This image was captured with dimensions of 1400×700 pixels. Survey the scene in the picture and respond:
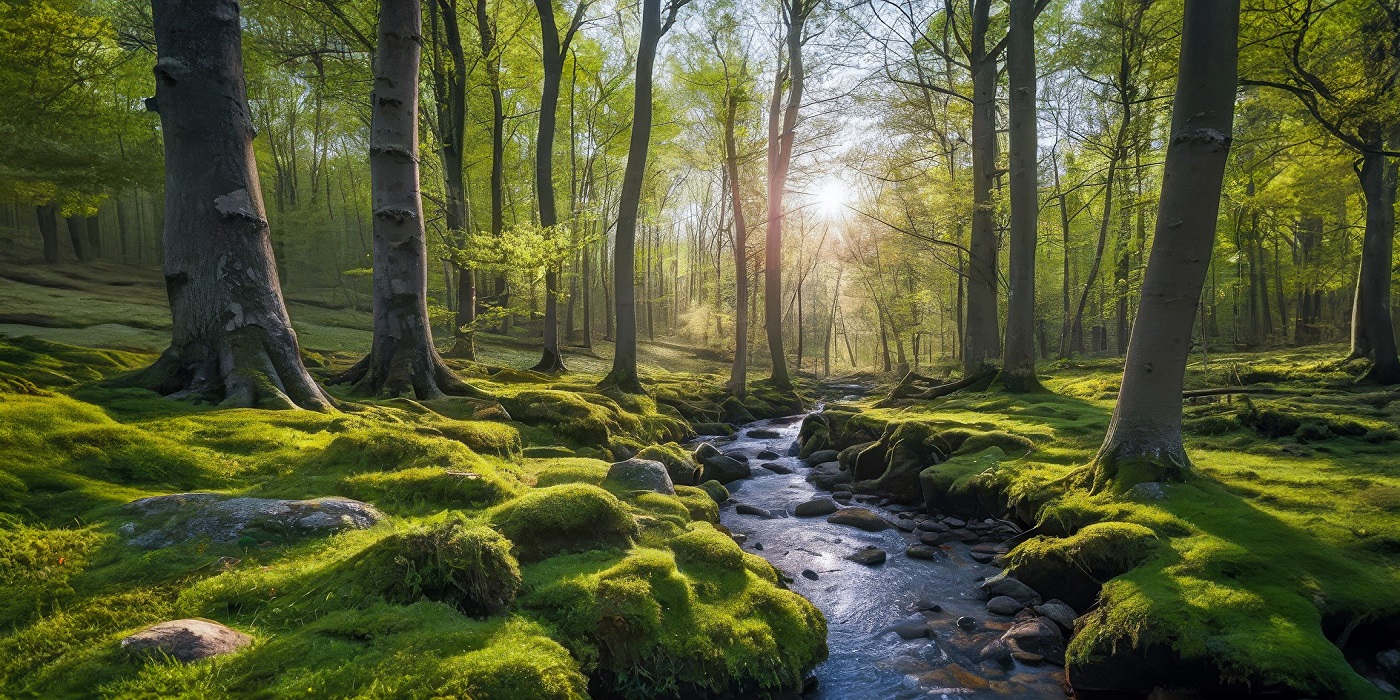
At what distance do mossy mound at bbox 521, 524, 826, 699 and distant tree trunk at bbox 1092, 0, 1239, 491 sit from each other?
12.4 ft

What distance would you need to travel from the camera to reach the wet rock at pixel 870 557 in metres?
6.59

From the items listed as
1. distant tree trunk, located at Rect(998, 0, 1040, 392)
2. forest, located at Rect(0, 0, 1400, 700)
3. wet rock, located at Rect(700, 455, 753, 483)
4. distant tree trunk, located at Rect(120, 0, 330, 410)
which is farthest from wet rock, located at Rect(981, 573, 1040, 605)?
distant tree trunk, located at Rect(120, 0, 330, 410)

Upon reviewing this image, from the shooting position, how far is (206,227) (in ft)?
19.7

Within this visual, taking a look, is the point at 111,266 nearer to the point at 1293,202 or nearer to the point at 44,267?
the point at 44,267

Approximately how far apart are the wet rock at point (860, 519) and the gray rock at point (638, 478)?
2.64 m

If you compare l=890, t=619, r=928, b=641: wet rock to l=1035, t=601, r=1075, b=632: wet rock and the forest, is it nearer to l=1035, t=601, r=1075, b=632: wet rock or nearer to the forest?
the forest

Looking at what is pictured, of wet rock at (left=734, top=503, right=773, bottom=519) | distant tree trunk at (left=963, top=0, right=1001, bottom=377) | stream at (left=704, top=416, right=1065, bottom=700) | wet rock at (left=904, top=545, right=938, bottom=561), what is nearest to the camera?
stream at (left=704, top=416, right=1065, bottom=700)

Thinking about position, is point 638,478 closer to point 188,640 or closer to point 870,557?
point 870,557

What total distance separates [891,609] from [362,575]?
430 cm

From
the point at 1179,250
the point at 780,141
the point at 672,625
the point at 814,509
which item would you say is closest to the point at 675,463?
the point at 814,509

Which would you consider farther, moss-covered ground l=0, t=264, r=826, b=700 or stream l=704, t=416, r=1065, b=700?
stream l=704, t=416, r=1065, b=700

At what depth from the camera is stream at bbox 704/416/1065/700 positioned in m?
4.21

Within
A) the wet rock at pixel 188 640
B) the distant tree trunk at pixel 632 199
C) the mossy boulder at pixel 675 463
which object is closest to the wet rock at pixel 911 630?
the mossy boulder at pixel 675 463

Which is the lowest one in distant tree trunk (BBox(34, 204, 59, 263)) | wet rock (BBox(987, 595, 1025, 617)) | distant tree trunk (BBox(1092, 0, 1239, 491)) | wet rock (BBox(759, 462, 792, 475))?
wet rock (BBox(759, 462, 792, 475))
